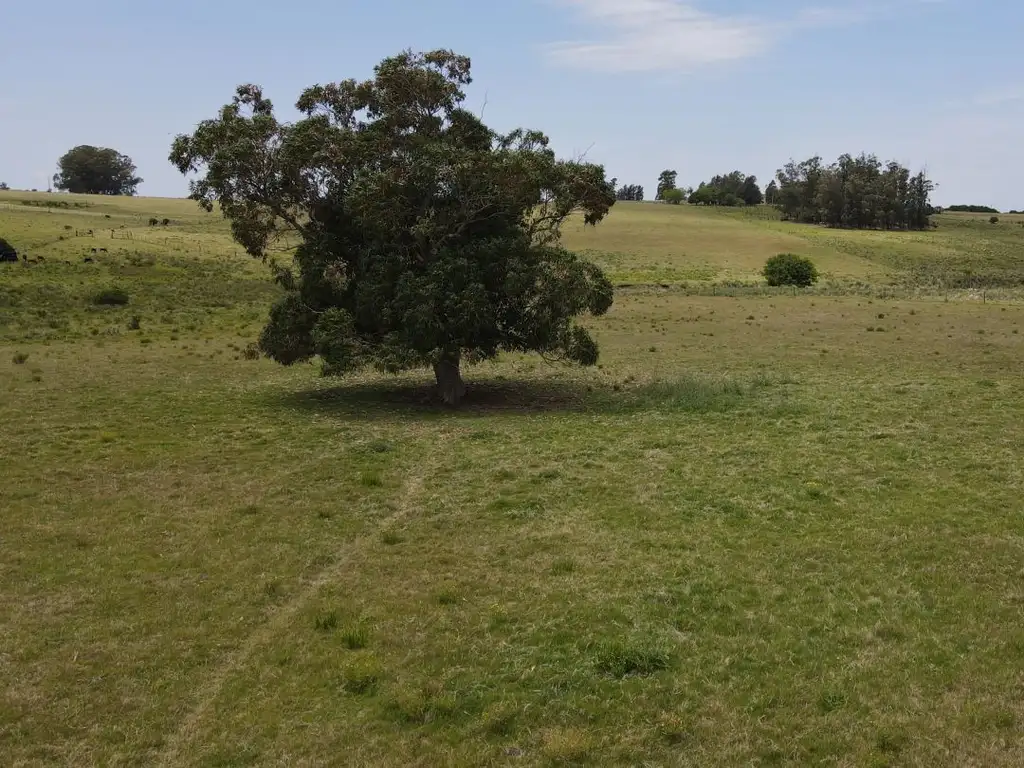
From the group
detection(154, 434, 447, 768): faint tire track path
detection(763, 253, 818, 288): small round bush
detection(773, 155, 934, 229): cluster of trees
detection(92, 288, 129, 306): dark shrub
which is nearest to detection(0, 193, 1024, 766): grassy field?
detection(154, 434, 447, 768): faint tire track path

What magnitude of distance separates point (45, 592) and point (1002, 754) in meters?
11.2

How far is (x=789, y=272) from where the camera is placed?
73125 mm

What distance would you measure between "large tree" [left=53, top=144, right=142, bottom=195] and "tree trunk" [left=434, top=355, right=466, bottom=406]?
159 metres

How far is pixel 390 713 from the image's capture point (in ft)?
26.8

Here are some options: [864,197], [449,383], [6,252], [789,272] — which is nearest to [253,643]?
[449,383]

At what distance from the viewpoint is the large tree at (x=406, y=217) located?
22578 mm

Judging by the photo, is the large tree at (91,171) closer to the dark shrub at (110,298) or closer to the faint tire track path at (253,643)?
the dark shrub at (110,298)

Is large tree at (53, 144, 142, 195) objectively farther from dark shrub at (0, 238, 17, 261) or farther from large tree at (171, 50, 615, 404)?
large tree at (171, 50, 615, 404)

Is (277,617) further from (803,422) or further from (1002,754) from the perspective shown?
(803,422)

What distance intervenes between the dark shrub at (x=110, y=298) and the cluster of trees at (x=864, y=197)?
129 meters

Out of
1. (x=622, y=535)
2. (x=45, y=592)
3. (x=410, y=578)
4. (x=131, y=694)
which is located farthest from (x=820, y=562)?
(x=45, y=592)

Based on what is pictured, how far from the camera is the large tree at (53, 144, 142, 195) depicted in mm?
161375

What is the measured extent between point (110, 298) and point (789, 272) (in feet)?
179

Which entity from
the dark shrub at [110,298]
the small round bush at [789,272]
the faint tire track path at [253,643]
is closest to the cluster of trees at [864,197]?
the small round bush at [789,272]
